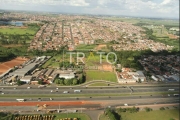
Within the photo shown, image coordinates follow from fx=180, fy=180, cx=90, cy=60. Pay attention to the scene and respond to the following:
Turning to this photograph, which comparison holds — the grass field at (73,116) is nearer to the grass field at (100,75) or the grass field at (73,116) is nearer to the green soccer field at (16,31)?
the grass field at (100,75)

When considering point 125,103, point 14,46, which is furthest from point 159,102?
point 14,46

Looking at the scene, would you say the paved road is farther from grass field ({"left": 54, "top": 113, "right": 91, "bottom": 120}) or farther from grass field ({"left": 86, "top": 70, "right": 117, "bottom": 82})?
grass field ({"left": 54, "top": 113, "right": 91, "bottom": 120})

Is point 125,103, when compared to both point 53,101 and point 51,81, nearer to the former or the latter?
point 53,101

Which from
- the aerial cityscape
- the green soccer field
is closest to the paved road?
the aerial cityscape

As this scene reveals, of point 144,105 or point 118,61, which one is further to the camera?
point 118,61

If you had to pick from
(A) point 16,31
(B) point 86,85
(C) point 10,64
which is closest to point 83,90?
(B) point 86,85
